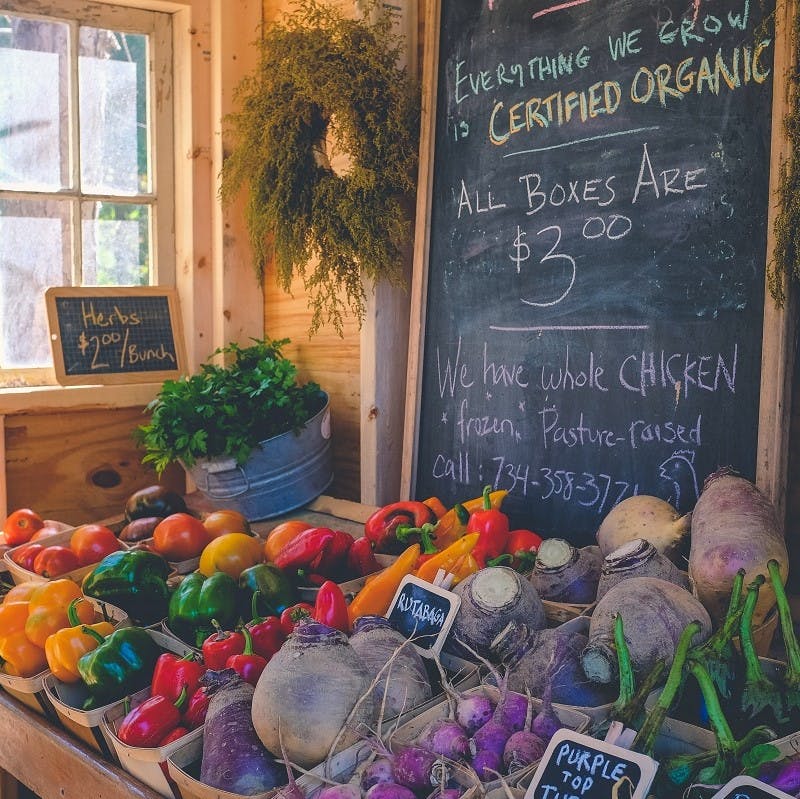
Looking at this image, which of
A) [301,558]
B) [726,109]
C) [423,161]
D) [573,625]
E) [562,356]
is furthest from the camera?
[423,161]

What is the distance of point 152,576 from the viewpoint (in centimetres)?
199

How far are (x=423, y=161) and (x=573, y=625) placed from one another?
146 centimetres

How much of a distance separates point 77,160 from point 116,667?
2.20m

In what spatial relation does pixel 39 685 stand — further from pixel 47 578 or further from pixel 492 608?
pixel 492 608

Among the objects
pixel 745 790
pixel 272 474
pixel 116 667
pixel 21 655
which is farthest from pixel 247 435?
pixel 745 790

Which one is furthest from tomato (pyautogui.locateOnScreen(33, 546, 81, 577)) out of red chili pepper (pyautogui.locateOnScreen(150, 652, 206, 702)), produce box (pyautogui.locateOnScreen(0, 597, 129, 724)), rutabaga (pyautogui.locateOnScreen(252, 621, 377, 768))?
rutabaga (pyautogui.locateOnScreen(252, 621, 377, 768))

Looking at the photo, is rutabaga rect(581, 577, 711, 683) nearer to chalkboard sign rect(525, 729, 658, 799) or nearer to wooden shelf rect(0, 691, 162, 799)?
chalkboard sign rect(525, 729, 658, 799)

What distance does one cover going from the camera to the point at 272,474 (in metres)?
2.75

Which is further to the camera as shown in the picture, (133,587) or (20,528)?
(20,528)

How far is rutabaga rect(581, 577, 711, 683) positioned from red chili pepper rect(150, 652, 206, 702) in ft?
2.23

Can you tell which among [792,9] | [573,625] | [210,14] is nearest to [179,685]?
[573,625]

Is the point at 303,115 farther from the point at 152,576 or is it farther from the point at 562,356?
the point at 152,576

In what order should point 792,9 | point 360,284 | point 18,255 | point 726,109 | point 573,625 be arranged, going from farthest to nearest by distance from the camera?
1. point 18,255
2. point 360,284
3. point 726,109
4. point 792,9
5. point 573,625

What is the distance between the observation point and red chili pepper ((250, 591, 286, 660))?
168 cm
